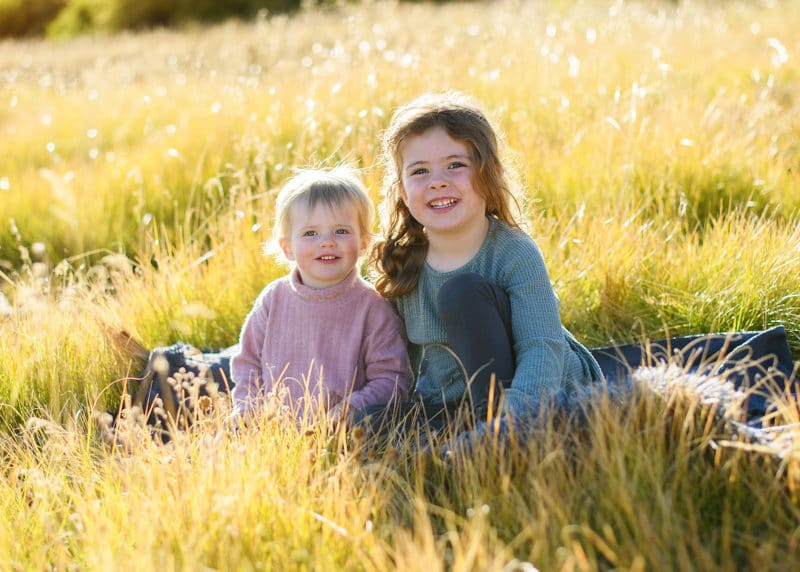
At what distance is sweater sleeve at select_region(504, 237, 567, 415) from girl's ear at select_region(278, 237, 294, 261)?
78cm

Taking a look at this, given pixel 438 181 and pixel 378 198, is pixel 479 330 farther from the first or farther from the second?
pixel 378 198

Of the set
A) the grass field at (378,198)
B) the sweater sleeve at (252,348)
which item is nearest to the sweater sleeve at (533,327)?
the grass field at (378,198)

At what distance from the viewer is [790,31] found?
27.8 ft

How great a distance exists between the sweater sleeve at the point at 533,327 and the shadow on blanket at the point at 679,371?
20 cm

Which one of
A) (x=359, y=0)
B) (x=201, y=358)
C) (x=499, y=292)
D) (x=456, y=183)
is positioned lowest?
(x=201, y=358)

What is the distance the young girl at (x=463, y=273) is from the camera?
2.70 metres

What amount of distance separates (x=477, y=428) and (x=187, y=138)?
3963mm

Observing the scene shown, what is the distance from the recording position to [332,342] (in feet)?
10.1

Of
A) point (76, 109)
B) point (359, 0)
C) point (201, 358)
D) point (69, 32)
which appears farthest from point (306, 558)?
point (69, 32)

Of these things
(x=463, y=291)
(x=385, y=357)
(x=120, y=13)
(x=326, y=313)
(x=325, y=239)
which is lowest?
(x=385, y=357)

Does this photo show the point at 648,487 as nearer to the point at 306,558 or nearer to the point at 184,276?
the point at 306,558

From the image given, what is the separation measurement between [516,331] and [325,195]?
796mm

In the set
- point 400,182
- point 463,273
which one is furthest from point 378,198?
point 463,273

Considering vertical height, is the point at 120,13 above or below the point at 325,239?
above
